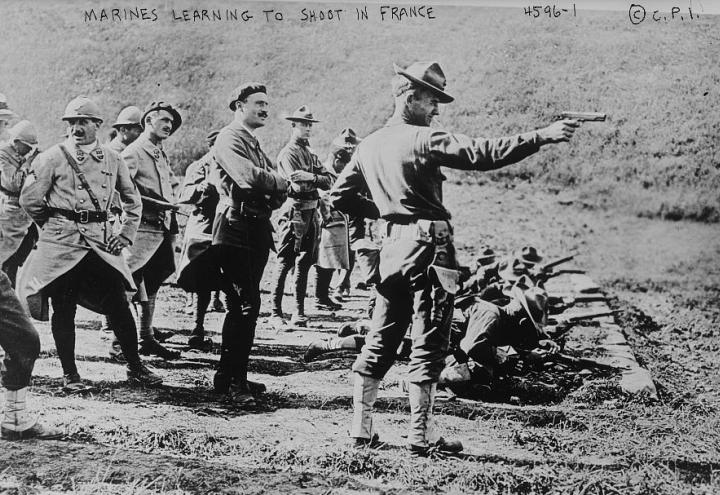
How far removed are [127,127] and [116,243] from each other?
1.52 metres

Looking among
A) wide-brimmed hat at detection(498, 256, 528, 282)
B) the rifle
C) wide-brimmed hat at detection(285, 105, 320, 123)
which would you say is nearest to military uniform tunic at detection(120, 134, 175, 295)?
wide-brimmed hat at detection(285, 105, 320, 123)

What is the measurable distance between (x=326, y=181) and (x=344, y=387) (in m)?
2.20

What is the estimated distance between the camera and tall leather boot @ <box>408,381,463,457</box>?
313 centimetres

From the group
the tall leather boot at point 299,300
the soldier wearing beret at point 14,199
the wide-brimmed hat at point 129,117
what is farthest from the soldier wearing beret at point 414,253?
the soldier wearing beret at point 14,199

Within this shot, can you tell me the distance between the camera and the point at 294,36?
5.11 m

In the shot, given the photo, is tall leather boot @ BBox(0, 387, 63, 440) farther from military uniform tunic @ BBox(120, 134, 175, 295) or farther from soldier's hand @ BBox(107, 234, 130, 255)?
military uniform tunic @ BBox(120, 134, 175, 295)

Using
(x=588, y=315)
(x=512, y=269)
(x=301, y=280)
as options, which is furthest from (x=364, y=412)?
(x=588, y=315)

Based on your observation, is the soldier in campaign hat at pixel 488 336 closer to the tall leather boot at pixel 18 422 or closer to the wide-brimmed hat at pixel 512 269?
the wide-brimmed hat at pixel 512 269

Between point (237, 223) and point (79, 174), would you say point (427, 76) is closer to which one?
point (237, 223)

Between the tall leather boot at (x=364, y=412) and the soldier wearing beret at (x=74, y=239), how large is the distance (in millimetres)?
1568

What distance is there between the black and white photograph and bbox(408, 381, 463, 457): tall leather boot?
1 cm

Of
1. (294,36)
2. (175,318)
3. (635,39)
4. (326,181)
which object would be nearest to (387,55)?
(294,36)

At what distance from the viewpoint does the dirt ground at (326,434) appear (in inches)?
114

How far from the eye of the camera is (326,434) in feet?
11.2
